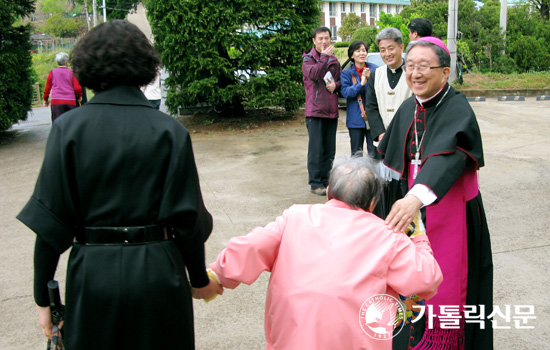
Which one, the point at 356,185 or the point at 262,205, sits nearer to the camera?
the point at 356,185

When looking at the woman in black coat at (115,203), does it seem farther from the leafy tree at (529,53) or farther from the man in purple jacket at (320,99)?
the leafy tree at (529,53)

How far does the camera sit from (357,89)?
662 cm

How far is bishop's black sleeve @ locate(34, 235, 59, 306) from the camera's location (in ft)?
6.60

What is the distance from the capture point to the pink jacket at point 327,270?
2.09 meters

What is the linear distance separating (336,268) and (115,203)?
85 cm

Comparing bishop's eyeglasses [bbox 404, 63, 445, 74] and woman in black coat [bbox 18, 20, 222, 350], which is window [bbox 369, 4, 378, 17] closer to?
bishop's eyeglasses [bbox 404, 63, 445, 74]

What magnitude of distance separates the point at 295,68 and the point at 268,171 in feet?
14.7

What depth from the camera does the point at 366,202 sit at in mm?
2281

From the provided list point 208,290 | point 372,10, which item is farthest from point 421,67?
point 372,10

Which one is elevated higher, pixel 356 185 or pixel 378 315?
pixel 356 185

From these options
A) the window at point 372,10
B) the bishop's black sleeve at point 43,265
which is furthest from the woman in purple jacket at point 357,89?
the window at point 372,10

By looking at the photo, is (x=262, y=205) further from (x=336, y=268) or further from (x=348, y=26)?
(x=348, y=26)

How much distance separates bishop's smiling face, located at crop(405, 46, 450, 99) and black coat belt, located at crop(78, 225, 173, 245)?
5.84ft

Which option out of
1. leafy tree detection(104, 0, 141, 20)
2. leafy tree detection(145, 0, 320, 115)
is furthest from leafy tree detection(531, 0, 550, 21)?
leafy tree detection(104, 0, 141, 20)
